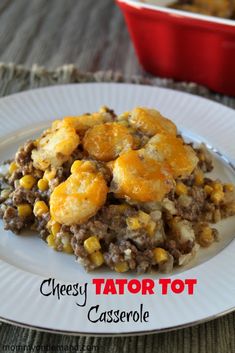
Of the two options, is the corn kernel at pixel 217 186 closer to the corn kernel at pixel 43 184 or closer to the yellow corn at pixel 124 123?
the yellow corn at pixel 124 123

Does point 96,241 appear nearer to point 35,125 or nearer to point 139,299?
point 139,299

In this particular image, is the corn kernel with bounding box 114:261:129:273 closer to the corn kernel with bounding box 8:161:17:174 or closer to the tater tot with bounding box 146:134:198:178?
the tater tot with bounding box 146:134:198:178

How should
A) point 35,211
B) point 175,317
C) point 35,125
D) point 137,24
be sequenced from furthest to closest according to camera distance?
point 137,24
point 35,125
point 35,211
point 175,317

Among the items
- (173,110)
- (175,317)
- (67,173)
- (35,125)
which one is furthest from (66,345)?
(173,110)

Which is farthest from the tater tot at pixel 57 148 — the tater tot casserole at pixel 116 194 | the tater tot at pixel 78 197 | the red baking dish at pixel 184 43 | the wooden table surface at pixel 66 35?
the wooden table surface at pixel 66 35

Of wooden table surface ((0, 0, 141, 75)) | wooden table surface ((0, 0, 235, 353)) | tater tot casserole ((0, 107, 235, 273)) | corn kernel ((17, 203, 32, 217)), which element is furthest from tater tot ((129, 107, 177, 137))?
wooden table surface ((0, 0, 141, 75))
